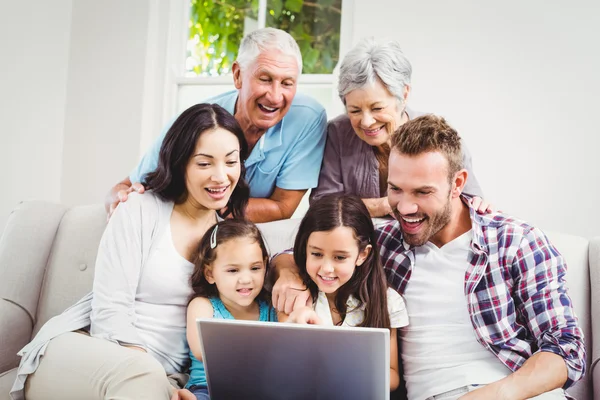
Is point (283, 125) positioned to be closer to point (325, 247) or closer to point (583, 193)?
point (325, 247)

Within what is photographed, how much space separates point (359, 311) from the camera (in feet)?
5.21

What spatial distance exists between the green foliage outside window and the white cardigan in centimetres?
159

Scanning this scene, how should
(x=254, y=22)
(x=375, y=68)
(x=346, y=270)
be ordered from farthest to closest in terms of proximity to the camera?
(x=254, y=22), (x=375, y=68), (x=346, y=270)

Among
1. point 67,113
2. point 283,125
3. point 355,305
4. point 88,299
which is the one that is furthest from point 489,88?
point 67,113

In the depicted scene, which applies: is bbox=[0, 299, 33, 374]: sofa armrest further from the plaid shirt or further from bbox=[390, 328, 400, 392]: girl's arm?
the plaid shirt

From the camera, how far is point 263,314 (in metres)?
1.69

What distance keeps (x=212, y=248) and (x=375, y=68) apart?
761 mm

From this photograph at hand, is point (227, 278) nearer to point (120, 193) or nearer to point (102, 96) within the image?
point (120, 193)

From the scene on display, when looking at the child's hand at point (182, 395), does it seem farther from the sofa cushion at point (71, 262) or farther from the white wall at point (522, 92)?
the white wall at point (522, 92)

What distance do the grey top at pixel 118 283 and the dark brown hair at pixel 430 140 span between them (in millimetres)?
683

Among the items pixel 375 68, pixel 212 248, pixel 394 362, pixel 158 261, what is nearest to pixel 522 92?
pixel 375 68

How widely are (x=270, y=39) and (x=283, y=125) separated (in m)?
0.29

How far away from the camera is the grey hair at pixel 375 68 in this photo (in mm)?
1890

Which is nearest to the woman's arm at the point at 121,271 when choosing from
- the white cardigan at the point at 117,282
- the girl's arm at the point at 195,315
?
the white cardigan at the point at 117,282
